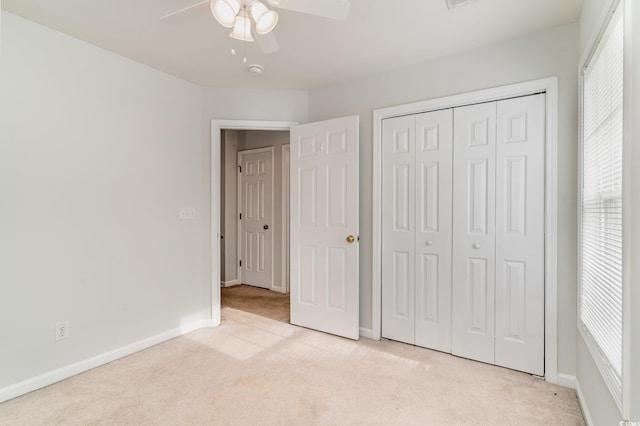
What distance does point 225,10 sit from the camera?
1.45 m

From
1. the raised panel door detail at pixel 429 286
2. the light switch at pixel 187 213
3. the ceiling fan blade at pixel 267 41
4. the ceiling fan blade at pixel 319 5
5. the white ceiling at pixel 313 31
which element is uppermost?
the white ceiling at pixel 313 31

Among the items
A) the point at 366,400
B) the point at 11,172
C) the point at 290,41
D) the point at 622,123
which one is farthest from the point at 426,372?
the point at 11,172

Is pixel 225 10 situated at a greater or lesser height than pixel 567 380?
greater

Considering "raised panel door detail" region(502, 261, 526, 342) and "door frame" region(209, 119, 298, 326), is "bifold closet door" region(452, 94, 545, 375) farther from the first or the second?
"door frame" region(209, 119, 298, 326)

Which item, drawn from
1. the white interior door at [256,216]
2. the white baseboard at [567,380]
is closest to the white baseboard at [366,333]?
the white baseboard at [567,380]

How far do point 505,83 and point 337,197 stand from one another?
1.58 m

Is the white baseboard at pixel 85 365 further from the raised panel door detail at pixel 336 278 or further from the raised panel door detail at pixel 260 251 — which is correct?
the raised panel door detail at pixel 260 251

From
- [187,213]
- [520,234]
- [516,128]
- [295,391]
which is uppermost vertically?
[516,128]

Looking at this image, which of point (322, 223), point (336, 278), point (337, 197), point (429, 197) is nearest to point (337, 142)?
point (337, 197)

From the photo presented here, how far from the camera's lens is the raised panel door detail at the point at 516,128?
232 centimetres

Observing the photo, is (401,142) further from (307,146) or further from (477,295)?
(477,295)

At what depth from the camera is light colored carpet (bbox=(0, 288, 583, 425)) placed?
Result: 1.84m

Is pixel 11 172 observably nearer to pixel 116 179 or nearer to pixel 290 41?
pixel 116 179

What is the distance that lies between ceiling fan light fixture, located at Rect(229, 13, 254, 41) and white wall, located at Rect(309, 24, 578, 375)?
1.53 metres
